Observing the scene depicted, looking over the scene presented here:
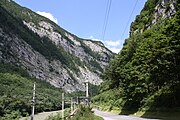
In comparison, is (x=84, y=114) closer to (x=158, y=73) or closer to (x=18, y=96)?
(x=158, y=73)

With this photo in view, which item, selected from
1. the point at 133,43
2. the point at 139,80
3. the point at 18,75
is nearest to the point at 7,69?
the point at 18,75

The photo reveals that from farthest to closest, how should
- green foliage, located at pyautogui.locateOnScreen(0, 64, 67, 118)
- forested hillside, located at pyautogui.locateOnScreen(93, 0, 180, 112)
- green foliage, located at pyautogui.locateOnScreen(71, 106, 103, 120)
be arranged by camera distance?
green foliage, located at pyautogui.locateOnScreen(0, 64, 67, 118) < green foliage, located at pyautogui.locateOnScreen(71, 106, 103, 120) < forested hillside, located at pyautogui.locateOnScreen(93, 0, 180, 112)

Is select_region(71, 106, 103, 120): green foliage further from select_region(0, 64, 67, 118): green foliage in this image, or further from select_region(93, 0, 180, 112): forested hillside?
select_region(0, 64, 67, 118): green foliage

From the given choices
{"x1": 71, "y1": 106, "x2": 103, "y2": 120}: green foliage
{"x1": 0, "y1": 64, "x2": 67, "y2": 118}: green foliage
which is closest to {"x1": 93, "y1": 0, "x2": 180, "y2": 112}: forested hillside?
{"x1": 71, "y1": 106, "x2": 103, "y2": 120}: green foliage

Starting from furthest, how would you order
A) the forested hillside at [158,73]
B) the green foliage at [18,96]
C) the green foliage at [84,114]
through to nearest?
the green foliage at [18,96]
the green foliage at [84,114]
the forested hillside at [158,73]

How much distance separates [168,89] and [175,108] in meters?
4.18

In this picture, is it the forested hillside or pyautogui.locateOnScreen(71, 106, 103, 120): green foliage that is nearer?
the forested hillside

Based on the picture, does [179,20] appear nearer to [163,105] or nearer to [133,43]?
[163,105]

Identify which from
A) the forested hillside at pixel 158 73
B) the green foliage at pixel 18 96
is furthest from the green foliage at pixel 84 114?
the green foliage at pixel 18 96

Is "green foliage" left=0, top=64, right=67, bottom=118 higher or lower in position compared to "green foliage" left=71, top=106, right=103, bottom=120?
higher

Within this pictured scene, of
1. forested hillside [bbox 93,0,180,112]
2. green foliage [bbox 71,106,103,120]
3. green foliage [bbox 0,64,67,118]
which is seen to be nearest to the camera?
forested hillside [bbox 93,0,180,112]

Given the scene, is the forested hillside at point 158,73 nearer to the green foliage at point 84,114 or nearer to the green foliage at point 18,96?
the green foliage at point 84,114

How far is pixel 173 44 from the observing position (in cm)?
3694

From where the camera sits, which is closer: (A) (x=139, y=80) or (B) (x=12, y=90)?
(A) (x=139, y=80)
